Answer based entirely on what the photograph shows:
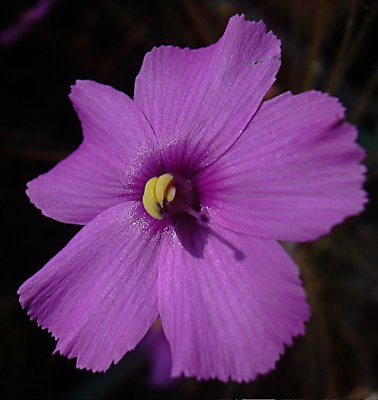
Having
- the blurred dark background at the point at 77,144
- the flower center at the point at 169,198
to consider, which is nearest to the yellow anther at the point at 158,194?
the flower center at the point at 169,198

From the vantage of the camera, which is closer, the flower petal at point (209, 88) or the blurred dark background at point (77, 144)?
the flower petal at point (209, 88)

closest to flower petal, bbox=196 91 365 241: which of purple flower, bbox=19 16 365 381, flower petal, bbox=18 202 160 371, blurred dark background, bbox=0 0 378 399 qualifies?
purple flower, bbox=19 16 365 381

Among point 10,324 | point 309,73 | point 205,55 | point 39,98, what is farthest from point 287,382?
point 205,55

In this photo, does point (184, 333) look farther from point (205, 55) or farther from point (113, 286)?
point (205, 55)

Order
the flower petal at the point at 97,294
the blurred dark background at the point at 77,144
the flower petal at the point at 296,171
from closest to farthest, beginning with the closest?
the flower petal at the point at 296,171 < the flower petal at the point at 97,294 < the blurred dark background at the point at 77,144

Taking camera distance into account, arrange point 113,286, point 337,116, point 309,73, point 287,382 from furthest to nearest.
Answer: point 287,382 → point 309,73 → point 113,286 → point 337,116

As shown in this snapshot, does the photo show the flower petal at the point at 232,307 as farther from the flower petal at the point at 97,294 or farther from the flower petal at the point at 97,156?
the flower petal at the point at 97,156

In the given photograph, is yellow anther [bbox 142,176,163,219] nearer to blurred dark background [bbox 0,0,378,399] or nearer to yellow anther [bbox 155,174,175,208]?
yellow anther [bbox 155,174,175,208]
